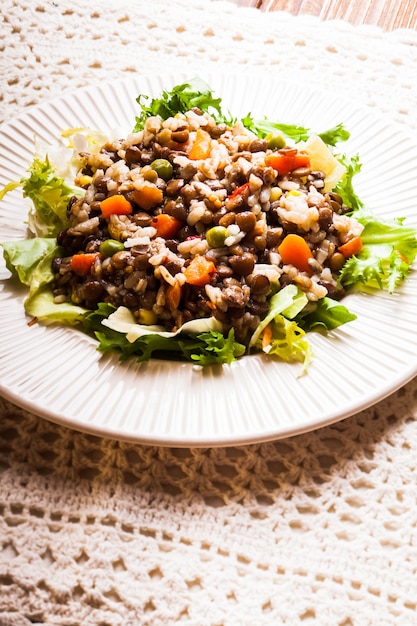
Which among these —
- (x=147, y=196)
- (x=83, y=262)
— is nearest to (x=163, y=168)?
(x=147, y=196)

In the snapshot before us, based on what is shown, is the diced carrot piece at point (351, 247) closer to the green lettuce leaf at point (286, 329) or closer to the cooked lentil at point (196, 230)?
the cooked lentil at point (196, 230)

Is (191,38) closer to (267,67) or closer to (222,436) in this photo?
(267,67)

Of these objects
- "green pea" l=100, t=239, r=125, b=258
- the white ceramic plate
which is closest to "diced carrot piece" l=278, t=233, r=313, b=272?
the white ceramic plate

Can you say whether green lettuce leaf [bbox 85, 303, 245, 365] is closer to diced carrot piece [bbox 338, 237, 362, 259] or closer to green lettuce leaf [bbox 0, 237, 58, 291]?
green lettuce leaf [bbox 0, 237, 58, 291]

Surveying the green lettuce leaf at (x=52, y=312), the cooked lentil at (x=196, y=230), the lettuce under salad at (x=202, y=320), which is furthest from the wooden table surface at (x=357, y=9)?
the green lettuce leaf at (x=52, y=312)

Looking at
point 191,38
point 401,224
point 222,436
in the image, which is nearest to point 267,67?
point 191,38

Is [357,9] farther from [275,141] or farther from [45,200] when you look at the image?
[45,200]

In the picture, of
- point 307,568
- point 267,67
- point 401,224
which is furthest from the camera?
point 267,67
